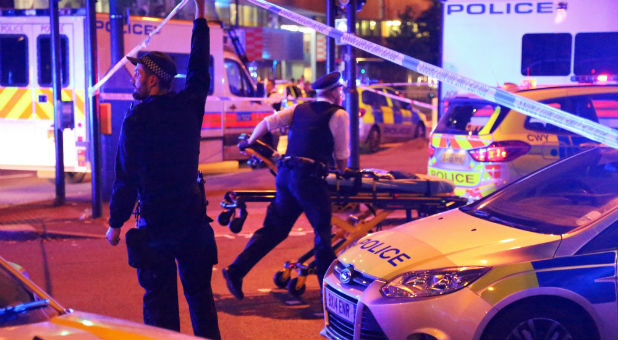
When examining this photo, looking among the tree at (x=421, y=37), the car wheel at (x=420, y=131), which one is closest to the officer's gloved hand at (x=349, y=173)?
the car wheel at (x=420, y=131)

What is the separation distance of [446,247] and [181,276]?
1.48 m

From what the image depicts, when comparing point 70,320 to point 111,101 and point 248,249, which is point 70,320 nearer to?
point 248,249

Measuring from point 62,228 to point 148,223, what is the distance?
17.1 feet

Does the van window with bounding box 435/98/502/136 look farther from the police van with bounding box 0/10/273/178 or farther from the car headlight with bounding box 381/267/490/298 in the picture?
the police van with bounding box 0/10/273/178

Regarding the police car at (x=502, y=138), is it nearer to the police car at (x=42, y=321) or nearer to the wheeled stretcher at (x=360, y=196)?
the wheeled stretcher at (x=360, y=196)

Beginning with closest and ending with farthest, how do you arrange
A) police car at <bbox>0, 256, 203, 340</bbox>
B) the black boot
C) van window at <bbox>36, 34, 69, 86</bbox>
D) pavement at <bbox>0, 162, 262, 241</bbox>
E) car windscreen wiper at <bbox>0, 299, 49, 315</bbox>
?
police car at <bbox>0, 256, 203, 340</bbox>, car windscreen wiper at <bbox>0, 299, 49, 315</bbox>, the black boot, pavement at <bbox>0, 162, 262, 241</bbox>, van window at <bbox>36, 34, 69, 86</bbox>

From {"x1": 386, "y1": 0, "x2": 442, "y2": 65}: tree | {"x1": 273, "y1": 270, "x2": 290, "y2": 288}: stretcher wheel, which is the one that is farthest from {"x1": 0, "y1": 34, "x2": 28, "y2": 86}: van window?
{"x1": 386, "y1": 0, "x2": 442, "y2": 65}: tree

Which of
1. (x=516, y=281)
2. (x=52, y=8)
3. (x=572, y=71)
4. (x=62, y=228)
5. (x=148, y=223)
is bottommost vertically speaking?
(x=62, y=228)

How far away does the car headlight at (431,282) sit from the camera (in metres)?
4.27

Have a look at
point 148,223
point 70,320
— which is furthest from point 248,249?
point 70,320

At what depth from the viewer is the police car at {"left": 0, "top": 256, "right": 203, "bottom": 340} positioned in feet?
9.59

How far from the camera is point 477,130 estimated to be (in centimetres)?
854

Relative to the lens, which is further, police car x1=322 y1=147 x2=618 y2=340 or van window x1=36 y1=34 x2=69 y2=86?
van window x1=36 y1=34 x2=69 y2=86

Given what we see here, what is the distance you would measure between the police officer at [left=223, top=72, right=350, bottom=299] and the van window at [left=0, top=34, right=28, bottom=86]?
23.2 feet
